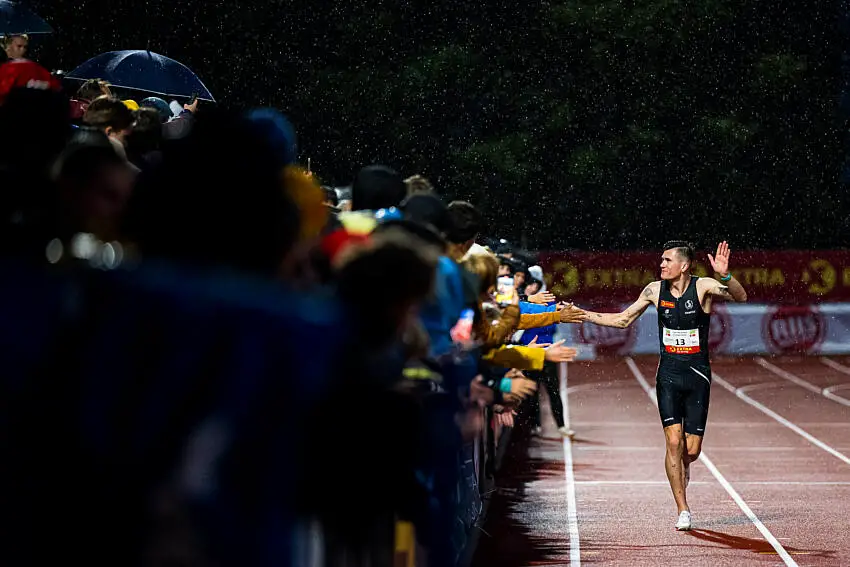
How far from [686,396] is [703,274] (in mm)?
22899

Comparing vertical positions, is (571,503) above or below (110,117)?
below

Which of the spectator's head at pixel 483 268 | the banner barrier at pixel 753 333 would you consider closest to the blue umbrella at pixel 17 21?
the spectator's head at pixel 483 268

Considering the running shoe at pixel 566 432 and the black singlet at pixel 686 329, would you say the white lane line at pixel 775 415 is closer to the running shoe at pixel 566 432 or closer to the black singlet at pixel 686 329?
the running shoe at pixel 566 432

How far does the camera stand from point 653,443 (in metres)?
18.8

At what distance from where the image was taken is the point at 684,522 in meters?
12.0

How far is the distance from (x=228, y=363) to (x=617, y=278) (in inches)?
1284

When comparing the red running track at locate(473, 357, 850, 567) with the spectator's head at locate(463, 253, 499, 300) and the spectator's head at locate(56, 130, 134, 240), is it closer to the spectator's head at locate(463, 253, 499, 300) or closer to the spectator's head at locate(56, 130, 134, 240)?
the spectator's head at locate(463, 253, 499, 300)

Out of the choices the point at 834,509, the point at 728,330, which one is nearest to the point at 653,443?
the point at 834,509

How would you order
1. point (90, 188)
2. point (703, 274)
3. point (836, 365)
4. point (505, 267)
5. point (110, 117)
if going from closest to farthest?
point (90, 188) < point (110, 117) < point (505, 267) < point (836, 365) < point (703, 274)

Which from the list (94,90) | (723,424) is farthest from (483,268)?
(723,424)

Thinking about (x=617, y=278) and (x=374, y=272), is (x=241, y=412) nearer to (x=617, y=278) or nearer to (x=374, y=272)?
(x=374, y=272)

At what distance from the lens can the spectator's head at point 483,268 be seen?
24.7ft

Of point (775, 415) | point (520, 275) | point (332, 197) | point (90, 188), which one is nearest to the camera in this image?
point (90, 188)

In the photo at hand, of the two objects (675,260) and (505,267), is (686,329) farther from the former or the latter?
(505,267)
